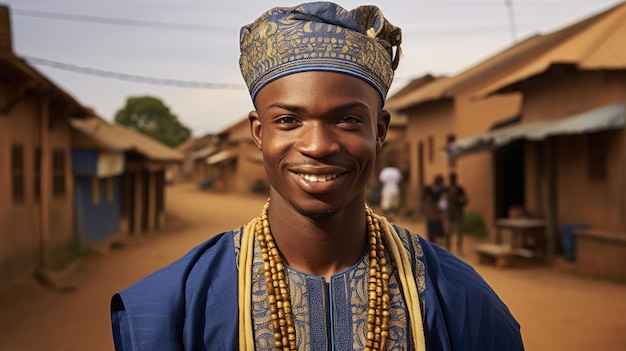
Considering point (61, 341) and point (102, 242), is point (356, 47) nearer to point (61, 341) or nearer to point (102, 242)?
point (61, 341)

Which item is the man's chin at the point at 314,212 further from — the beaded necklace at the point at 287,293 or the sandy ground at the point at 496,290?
the sandy ground at the point at 496,290

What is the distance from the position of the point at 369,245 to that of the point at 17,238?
859 centimetres

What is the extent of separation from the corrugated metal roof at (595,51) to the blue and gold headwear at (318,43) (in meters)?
8.50

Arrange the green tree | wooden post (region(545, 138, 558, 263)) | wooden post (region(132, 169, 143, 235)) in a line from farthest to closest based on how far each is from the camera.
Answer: the green tree → wooden post (region(132, 169, 143, 235)) → wooden post (region(545, 138, 558, 263))

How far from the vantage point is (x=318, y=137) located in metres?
1.56

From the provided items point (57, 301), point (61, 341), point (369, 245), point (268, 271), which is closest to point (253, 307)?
point (268, 271)

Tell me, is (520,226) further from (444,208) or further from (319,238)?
(319,238)

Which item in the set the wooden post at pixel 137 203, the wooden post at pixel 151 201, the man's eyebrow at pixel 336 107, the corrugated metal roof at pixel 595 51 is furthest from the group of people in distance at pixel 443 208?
the wooden post at pixel 151 201

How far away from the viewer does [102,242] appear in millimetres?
14047

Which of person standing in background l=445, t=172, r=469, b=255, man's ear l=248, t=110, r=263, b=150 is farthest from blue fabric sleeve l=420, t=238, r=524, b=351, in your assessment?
person standing in background l=445, t=172, r=469, b=255

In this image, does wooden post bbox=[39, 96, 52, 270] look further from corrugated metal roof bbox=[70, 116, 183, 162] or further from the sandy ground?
corrugated metal roof bbox=[70, 116, 183, 162]

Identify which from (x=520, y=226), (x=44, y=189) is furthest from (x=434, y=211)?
(x=44, y=189)

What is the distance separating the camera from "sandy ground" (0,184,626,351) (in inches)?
241

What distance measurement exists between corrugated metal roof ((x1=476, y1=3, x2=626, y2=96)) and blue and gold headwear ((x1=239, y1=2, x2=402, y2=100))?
27.9 feet
